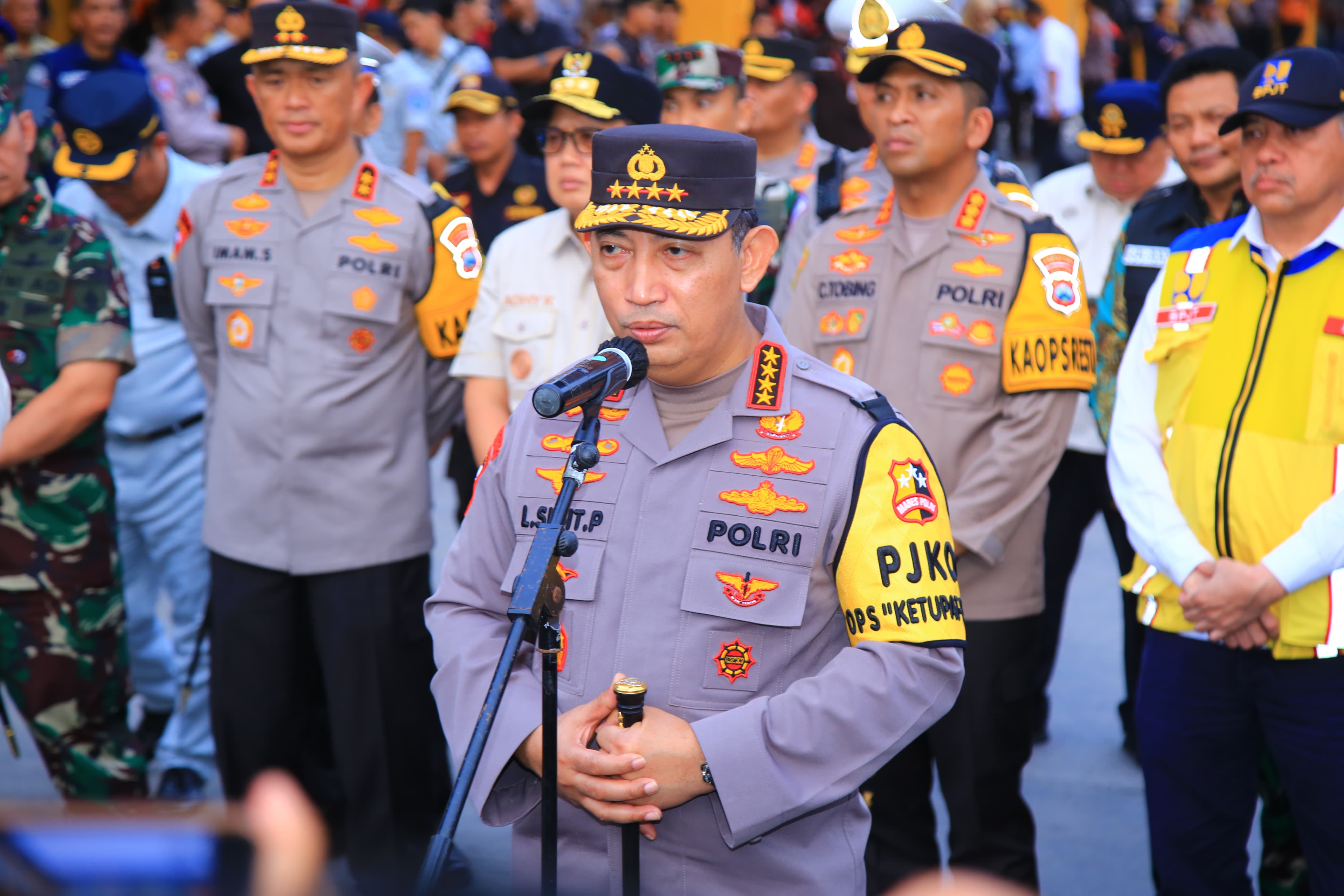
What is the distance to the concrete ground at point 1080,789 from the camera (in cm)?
425

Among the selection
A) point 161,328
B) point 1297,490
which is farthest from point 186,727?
point 1297,490

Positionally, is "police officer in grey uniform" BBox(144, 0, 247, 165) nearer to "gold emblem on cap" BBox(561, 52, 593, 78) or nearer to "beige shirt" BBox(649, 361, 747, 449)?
"gold emblem on cap" BBox(561, 52, 593, 78)

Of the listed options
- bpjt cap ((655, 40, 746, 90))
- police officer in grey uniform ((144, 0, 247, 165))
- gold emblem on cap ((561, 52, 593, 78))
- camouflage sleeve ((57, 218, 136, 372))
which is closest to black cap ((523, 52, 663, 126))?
gold emblem on cap ((561, 52, 593, 78))

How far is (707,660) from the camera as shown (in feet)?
7.45

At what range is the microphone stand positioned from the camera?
6.31ft

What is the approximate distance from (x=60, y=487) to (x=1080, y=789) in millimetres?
3555

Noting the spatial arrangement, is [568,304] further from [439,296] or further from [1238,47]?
[1238,47]

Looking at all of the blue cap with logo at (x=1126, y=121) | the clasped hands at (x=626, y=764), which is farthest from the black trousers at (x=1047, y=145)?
the clasped hands at (x=626, y=764)

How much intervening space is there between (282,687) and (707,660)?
83.0 inches

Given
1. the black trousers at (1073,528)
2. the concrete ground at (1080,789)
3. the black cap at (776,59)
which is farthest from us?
the black cap at (776,59)

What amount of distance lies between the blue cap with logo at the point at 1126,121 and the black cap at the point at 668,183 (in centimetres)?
339

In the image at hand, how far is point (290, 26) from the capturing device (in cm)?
386

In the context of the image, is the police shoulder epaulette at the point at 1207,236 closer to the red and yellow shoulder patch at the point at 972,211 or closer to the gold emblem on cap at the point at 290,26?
the red and yellow shoulder patch at the point at 972,211

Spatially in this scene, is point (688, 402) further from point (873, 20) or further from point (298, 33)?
point (298, 33)
